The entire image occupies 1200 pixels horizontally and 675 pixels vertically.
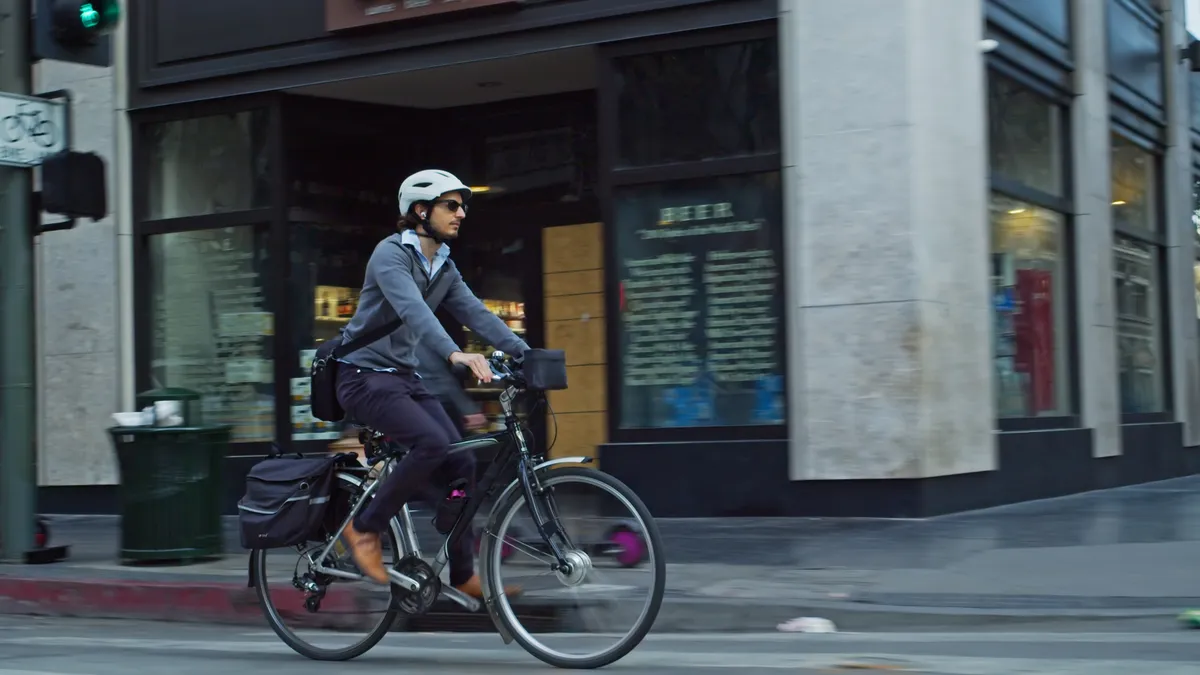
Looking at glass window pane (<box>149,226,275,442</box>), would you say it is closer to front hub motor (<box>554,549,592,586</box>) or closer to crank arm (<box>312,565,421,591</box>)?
crank arm (<box>312,565,421,591</box>)

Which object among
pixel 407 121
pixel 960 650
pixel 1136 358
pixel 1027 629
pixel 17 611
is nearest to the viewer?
pixel 960 650

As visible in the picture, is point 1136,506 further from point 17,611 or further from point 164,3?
point 164,3

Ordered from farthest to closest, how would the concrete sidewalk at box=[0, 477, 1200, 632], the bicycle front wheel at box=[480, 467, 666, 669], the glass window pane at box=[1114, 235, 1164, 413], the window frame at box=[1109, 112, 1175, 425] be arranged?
the window frame at box=[1109, 112, 1175, 425]
the glass window pane at box=[1114, 235, 1164, 413]
the concrete sidewalk at box=[0, 477, 1200, 632]
the bicycle front wheel at box=[480, 467, 666, 669]

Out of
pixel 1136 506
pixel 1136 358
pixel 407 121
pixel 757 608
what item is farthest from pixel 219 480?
pixel 1136 358

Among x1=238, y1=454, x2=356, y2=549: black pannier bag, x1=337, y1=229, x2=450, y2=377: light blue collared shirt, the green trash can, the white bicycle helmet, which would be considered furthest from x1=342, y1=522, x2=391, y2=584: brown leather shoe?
the green trash can

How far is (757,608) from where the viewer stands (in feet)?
21.5

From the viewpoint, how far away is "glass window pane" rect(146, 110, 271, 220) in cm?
1288

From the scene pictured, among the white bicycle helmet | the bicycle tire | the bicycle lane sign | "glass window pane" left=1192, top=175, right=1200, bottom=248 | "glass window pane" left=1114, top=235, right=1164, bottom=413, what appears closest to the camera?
the white bicycle helmet

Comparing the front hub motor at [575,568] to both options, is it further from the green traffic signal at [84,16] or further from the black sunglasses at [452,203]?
the green traffic signal at [84,16]

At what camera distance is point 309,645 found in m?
5.95

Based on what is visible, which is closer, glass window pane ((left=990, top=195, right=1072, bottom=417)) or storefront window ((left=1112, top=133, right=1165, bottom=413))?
glass window pane ((left=990, top=195, right=1072, bottom=417))

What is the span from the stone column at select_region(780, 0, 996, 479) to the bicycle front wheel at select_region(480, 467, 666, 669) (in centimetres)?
502

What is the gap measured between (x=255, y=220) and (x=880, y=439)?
19.5ft

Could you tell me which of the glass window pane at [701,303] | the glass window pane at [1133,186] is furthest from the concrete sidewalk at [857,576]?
the glass window pane at [1133,186]
